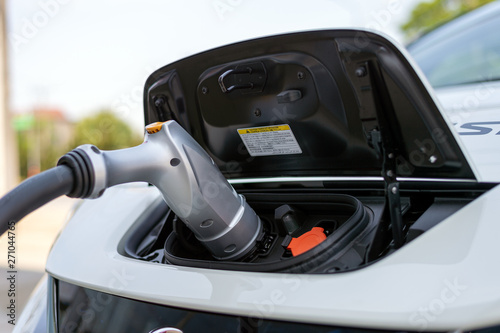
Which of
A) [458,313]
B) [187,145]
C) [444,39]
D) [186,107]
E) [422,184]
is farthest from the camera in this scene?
[444,39]

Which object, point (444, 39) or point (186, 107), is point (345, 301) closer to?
point (186, 107)

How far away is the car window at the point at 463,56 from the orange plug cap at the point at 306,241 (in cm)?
143

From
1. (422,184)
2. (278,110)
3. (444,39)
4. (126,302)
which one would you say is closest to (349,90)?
(278,110)

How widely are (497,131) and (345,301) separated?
76 cm

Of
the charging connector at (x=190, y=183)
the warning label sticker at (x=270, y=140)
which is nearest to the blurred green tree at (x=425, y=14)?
the warning label sticker at (x=270, y=140)

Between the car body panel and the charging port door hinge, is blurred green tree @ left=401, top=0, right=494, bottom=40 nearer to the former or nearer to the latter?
the charging port door hinge

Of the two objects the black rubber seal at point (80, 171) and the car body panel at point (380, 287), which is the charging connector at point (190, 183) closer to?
the black rubber seal at point (80, 171)

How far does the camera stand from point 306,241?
137 centimetres

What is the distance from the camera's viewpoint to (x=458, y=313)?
91 centimetres

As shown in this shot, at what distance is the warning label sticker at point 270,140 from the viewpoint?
1514 millimetres

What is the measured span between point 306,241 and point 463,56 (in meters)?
1.87

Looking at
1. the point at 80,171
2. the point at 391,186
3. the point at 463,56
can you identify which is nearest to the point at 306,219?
the point at 391,186

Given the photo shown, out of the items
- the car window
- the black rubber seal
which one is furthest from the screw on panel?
the car window

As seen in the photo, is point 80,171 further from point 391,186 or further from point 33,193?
point 391,186
